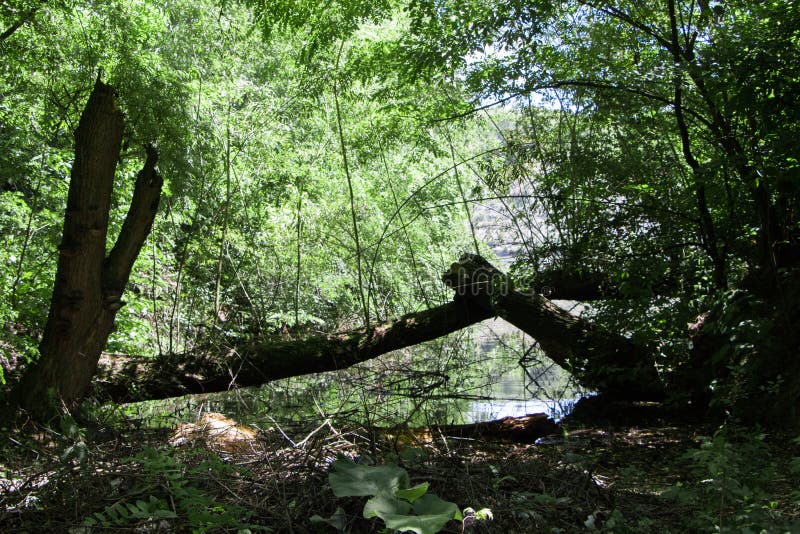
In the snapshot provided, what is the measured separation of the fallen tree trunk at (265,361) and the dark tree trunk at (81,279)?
65 centimetres

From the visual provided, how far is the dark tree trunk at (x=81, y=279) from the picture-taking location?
12.6ft

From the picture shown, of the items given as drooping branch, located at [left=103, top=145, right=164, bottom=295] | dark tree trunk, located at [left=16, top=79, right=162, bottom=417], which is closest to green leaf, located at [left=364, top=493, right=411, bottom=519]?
dark tree trunk, located at [left=16, top=79, right=162, bottom=417]

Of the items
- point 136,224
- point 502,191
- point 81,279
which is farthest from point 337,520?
point 502,191

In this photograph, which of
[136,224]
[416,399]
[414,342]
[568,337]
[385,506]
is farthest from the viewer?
[414,342]

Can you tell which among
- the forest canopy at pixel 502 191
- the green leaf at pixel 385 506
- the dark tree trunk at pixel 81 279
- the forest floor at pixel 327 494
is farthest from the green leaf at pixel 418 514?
the dark tree trunk at pixel 81 279

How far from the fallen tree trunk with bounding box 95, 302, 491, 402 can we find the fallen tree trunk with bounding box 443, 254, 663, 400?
Result: 25cm

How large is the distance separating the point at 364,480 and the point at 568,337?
3894 mm

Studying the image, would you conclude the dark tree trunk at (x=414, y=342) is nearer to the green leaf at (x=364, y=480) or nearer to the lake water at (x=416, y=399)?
the lake water at (x=416, y=399)

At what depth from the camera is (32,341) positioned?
4273 millimetres

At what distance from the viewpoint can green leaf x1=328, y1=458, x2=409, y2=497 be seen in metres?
1.53

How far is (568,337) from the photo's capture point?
205 inches

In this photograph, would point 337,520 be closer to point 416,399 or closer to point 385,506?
point 385,506

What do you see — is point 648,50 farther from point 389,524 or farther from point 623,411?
point 389,524

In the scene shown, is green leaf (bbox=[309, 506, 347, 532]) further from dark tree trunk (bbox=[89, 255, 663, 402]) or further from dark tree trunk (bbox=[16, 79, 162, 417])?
dark tree trunk (bbox=[89, 255, 663, 402])
